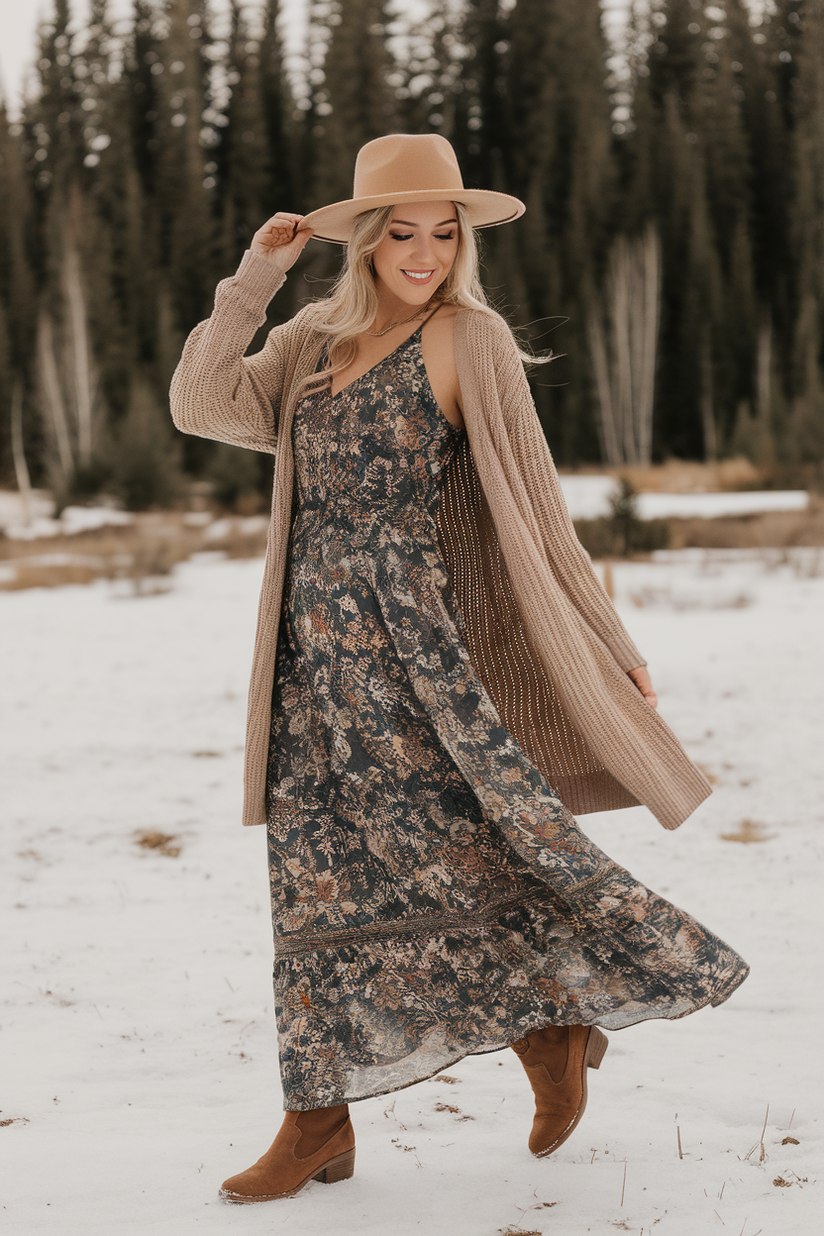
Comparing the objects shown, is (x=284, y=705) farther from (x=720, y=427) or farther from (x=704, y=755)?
(x=720, y=427)

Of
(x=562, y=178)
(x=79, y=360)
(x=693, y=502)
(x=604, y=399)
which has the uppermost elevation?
(x=562, y=178)

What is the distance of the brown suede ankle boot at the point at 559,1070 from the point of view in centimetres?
262

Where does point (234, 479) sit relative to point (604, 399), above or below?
Answer: below

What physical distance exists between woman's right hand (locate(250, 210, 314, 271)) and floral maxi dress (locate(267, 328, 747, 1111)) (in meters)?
0.32

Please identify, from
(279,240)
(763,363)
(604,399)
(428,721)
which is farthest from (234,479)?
(428,721)

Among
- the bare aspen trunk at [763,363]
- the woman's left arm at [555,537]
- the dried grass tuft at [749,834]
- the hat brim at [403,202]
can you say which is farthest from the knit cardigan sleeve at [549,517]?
the bare aspen trunk at [763,363]

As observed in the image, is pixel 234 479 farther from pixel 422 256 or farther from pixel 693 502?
pixel 422 256

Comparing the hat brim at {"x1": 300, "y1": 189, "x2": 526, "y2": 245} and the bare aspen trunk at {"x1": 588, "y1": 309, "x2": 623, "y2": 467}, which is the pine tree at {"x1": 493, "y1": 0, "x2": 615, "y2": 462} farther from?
the hat brim at {"x1": 300, "y1": 189, "x2": 526, "y2": 245}

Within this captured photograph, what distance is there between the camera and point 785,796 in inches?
239

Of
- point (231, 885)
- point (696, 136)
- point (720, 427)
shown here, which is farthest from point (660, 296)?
point (231, 885)

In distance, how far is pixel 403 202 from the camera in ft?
8.55

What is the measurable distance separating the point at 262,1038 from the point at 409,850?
120 cm

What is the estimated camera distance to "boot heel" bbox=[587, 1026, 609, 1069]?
2643 millimetres

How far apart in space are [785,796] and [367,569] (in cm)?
407
